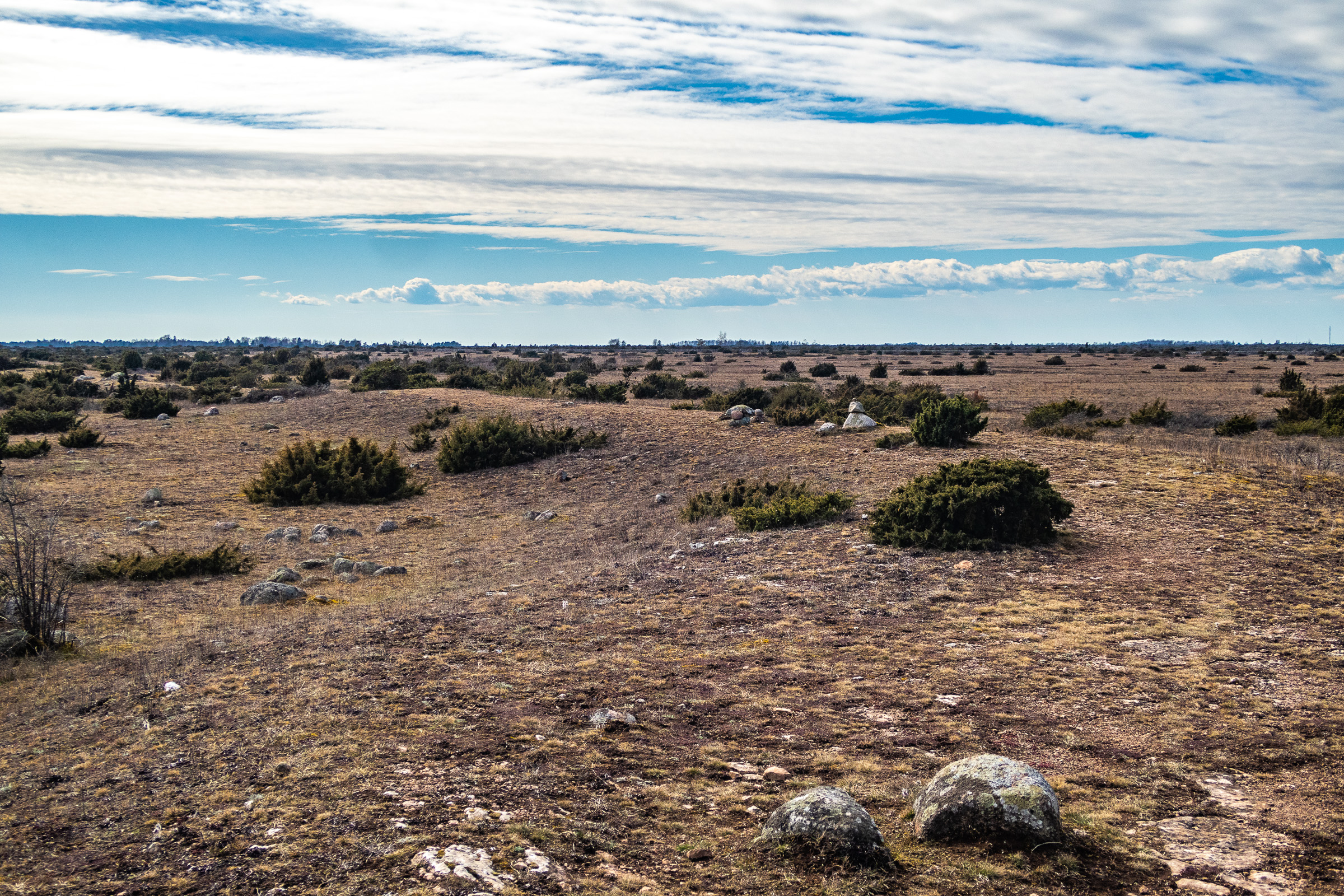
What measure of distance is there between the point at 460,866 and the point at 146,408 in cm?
3285

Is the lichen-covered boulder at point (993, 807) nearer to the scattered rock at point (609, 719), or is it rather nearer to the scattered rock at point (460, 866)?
the scattered rock at point (460, 866)

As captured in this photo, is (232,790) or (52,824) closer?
(52,824)

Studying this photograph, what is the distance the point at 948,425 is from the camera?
15172 mm

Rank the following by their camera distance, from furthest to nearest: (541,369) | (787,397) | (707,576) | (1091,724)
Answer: (541,369) → (787,397) → (707,576) → (1091,724)

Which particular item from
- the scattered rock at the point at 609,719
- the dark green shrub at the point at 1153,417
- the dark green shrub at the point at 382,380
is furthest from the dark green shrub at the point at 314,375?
the scattered rock at the point at 609,719

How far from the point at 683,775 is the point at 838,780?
0.94m

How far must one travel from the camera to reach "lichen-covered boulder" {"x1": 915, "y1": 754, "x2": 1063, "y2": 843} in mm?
3840

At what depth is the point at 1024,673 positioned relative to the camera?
631 cm

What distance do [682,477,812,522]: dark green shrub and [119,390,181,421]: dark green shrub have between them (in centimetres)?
2547

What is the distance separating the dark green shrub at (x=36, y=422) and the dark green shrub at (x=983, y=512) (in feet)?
87.7

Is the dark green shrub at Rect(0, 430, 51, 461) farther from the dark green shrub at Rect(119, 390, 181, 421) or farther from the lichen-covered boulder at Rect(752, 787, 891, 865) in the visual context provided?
the lichen-covered boulder at Rect(752, 787, 891, 865)

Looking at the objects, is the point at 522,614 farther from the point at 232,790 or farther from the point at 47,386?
the point at 47,386

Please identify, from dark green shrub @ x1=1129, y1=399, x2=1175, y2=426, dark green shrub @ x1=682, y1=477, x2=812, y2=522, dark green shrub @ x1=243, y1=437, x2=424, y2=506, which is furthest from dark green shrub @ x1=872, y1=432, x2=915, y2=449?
dark green shrub @ x1=1129, y1=399, x2=1175, y2=426

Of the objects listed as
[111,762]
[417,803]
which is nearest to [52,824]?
[111,762]
